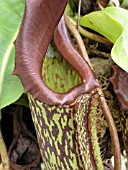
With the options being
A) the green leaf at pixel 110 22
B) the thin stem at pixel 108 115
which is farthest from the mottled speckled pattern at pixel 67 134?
the green leaf at pixel 110 22

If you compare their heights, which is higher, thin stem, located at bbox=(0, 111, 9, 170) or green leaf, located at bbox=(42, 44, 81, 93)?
green leaf, located at bbox=(42, 44, 81, 93)

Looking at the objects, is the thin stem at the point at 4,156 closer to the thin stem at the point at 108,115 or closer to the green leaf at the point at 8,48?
the green leaf at the point at 8,48

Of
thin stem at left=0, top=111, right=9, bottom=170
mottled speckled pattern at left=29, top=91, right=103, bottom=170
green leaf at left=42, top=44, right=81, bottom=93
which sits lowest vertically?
thin stem at left=0, top=111, right=9, bottom=170

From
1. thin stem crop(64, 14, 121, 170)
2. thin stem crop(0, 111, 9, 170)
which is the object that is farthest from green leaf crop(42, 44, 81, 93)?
thin stem crop(0, 111, 9, 170)

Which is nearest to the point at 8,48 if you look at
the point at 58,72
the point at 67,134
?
the point at 58,72

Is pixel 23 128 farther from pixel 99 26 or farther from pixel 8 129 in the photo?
pixel 99 26

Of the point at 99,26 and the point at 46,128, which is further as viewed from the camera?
the point at 99,26

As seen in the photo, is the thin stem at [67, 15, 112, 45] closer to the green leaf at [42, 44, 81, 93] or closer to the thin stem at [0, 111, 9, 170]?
the green leaf at [42, 44, 81, 93]

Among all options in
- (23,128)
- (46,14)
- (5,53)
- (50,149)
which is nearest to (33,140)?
(23,128)
